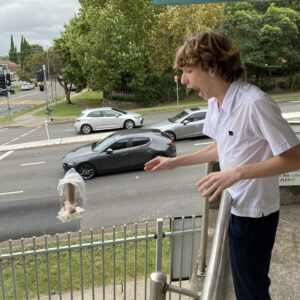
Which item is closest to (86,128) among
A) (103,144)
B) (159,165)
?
(103,144)

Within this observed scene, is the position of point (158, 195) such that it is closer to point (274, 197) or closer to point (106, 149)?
point (106, 149)

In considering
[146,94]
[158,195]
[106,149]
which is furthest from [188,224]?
[146,94]

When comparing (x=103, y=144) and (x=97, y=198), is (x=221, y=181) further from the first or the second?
(x=103, y=144)

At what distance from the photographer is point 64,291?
→ 566cm

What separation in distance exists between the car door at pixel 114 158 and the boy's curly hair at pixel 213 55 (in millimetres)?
10108

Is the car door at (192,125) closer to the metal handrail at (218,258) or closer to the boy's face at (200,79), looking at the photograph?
the boy's face at (200,79)

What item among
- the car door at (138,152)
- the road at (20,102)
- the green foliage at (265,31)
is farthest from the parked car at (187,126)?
the road at (20,102)

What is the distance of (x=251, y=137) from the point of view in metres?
1.63

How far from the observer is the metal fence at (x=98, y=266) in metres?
3.96

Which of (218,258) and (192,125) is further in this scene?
(192,125)

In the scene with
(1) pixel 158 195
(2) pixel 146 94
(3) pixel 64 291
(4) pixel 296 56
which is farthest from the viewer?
(2) pixel 146 94

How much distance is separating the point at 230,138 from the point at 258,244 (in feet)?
1.85

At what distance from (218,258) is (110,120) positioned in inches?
763

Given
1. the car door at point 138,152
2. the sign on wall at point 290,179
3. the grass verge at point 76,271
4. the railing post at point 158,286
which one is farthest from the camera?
the car door at point 138,152
